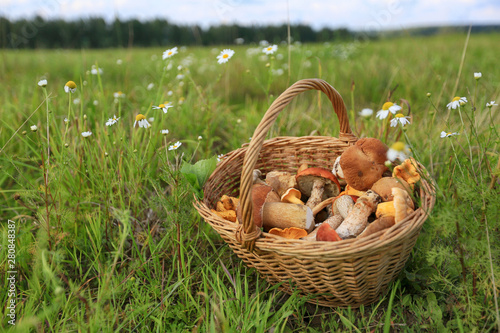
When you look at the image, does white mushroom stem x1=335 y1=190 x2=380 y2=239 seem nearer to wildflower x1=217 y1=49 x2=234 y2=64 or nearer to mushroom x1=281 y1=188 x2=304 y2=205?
mushroom x1=281 y1=188 x2=304 y2=205

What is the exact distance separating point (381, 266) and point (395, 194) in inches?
13.0

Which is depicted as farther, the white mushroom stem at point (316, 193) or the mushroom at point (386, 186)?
the white mushroom stem at point (316, 193)

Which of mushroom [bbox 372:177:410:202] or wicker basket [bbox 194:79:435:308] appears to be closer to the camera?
wicker basket [bbox 194:79:435:308]

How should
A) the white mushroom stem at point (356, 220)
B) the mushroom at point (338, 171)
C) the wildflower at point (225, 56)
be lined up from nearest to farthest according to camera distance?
the white mushroom stem at point (356, 220), the mushroom at point (338, 171), the wildflower at point (225, 56)

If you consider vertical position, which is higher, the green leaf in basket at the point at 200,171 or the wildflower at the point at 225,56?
the wildflower at the point at 225,56

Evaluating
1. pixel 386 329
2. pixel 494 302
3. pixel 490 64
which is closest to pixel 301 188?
pixel 386 329

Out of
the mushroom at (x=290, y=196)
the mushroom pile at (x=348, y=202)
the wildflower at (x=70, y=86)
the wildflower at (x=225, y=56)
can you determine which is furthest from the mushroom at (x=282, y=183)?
the wildflower at (x=70, y=86)

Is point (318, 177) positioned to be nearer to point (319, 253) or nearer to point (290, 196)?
point (290, 196)

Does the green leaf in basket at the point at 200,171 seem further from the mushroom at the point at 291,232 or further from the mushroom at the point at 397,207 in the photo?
the mushroom at the point at 397,207

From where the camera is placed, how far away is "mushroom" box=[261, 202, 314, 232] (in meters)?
1.60

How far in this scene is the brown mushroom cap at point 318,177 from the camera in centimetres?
189

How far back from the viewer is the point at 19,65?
243 inches

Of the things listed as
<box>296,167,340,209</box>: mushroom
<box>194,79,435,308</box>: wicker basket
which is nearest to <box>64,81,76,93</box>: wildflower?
<box>194,79,435,308</box>: wicker basket

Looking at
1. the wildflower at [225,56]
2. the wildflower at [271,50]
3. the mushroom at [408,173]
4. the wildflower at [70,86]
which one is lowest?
the mushroom at [408,173]
